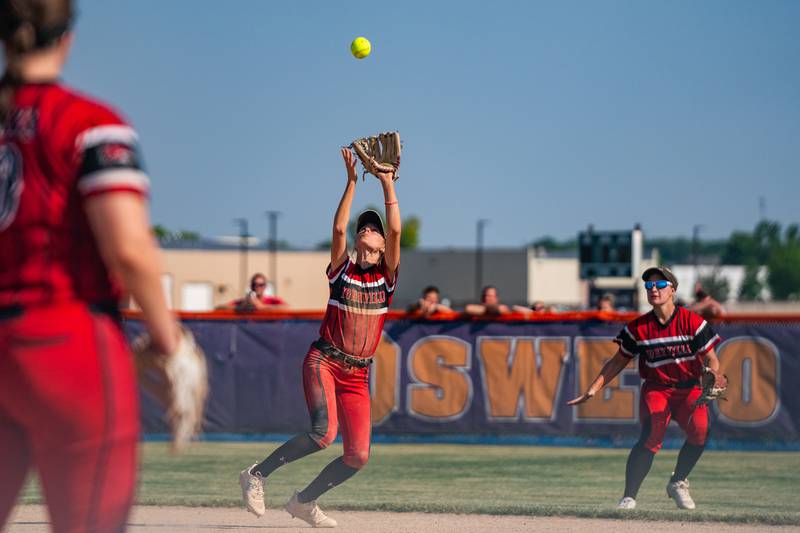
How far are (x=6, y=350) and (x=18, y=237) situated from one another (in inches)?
11.1

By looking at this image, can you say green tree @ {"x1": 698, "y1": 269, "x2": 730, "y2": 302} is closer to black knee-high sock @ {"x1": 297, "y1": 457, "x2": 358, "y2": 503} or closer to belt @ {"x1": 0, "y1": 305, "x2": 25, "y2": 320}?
black knee-high sock @ {"x1": 297, "y1": 457, "x2": 358, "y2": 503}

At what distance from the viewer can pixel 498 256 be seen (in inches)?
3246

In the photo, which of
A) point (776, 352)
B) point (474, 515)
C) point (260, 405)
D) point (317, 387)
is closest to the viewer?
point (317, 387)

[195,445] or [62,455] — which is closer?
[62,455]

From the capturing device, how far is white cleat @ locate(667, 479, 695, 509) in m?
9.39

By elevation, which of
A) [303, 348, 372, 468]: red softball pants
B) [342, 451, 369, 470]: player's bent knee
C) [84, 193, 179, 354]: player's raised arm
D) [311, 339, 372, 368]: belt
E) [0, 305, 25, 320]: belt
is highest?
[84, 193, 179, 354]: player's raised arm

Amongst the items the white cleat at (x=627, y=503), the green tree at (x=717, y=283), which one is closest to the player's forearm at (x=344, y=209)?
the white cleat at (x=627, y=503)

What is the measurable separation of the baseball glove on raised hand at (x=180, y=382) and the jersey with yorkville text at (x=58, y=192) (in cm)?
26

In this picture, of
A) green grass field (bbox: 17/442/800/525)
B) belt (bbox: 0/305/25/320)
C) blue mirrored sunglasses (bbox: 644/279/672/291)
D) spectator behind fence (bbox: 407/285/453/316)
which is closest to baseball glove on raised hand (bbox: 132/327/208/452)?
belt (bbox: 0/305/25/320)

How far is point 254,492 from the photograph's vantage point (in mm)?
8094

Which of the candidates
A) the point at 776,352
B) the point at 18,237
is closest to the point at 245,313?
the point at 776,352

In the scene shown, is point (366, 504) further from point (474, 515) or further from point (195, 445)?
point (195, 445)

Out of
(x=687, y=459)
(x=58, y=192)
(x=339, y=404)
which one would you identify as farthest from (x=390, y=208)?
(x=58, y=192)

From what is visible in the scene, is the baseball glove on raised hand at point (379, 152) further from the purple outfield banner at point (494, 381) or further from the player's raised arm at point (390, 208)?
the purple outfield banner at point (494, 381)
